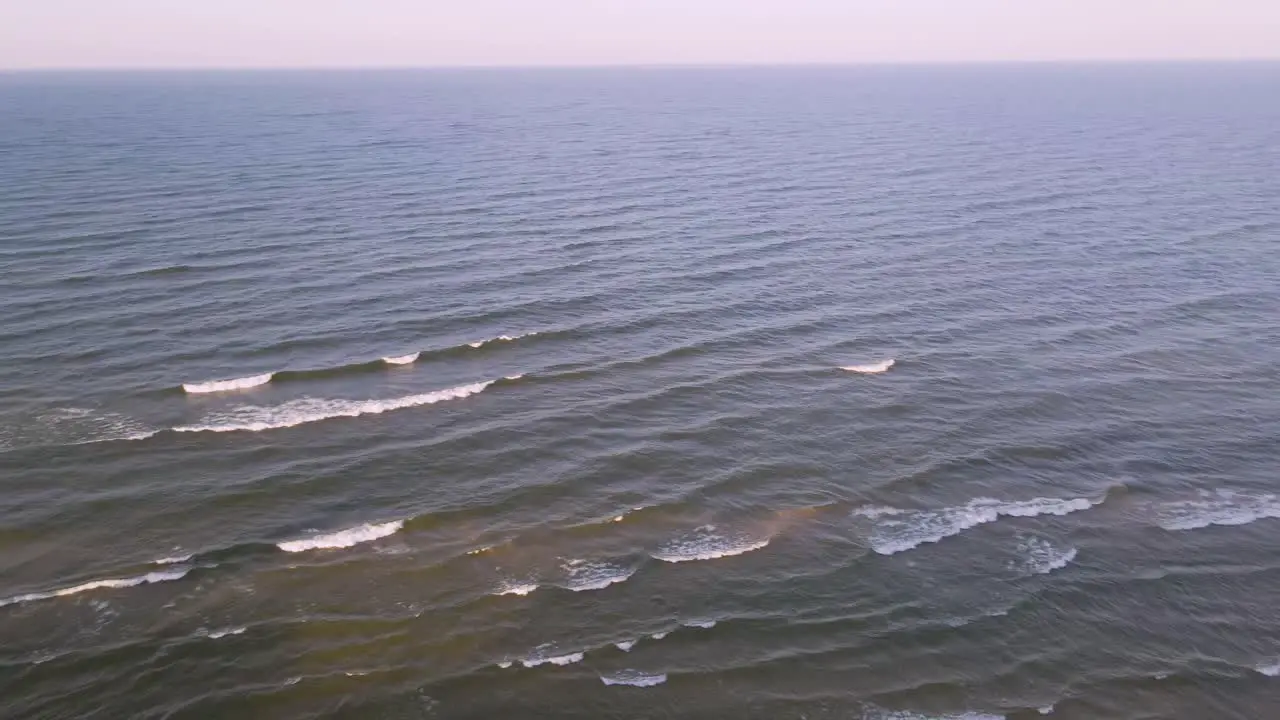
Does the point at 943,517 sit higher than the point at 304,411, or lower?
lower

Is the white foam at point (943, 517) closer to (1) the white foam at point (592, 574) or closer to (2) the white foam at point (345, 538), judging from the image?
(1) the white foam at point (592, 574)

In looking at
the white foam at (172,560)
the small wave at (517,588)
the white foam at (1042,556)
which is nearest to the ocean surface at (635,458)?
the white foam at (172,560)

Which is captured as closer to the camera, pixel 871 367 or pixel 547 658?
pixel 547 658

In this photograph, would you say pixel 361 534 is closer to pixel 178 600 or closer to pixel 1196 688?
pixel 178 600

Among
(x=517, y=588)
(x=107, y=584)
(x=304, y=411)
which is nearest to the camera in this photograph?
(x=107, y=584)

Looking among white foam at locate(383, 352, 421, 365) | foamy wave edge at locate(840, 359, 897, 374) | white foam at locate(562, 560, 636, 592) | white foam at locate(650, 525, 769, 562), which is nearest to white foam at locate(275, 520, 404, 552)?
white foam at locate(562, 560, 636, 592)

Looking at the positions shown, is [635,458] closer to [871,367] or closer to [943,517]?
[943,517]

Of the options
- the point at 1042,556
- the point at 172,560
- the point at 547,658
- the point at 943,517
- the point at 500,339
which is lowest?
the point at 547,658

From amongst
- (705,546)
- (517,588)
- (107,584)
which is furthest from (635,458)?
(107,584)
